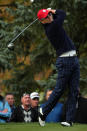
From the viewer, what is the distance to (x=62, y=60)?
655cm

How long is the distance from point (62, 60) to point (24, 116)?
2.37 metres

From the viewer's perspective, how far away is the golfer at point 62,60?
21.0 ft

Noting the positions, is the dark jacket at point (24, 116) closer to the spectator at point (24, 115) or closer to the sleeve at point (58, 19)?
the spectator at point (24, 115)

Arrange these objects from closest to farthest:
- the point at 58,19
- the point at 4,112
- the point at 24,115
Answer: the point at 58,19 → the point at 4,112 → the point at 24,115

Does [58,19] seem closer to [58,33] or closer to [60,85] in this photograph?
[58,33]

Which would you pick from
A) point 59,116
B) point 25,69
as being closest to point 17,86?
point 25,69

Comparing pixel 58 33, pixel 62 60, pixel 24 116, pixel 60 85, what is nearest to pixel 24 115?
pixel 24 116

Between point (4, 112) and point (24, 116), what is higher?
point (4, 112)

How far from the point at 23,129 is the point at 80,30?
5.53 m

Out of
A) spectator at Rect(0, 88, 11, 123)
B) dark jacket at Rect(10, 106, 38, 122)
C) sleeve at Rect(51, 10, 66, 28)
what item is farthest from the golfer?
dark jacket at Rect(10, 106, 38, 122)

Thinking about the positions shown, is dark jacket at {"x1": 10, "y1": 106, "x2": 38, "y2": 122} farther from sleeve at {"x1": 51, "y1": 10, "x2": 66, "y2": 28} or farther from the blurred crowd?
sleeve at {"x1": 51, "y1": 10, "x2": 66, "y2": 28}

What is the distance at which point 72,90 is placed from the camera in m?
6.57

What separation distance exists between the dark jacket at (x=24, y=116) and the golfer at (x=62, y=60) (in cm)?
189

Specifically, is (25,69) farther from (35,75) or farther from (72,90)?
(72,90)
